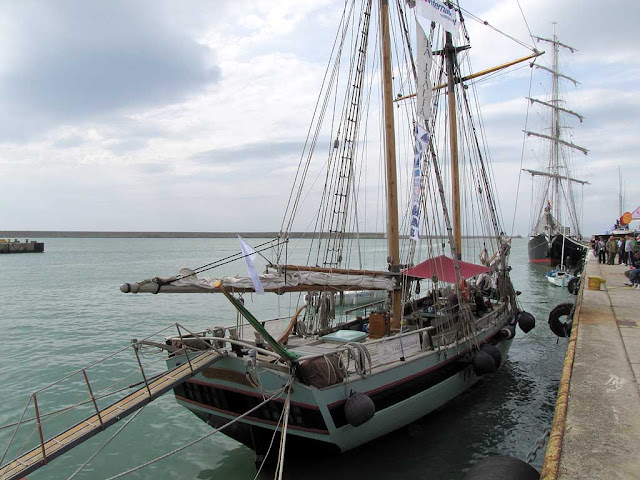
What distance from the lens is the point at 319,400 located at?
7848 millimetres

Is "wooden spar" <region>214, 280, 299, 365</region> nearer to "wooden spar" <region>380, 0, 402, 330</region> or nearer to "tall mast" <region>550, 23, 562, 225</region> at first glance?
"wooden spar" <region>380, 0, 402, 330</region>

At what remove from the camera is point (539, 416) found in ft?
40.3

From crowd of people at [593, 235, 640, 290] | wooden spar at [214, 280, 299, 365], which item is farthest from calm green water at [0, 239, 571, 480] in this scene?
crowd of people at [593, 235, 640, 290]

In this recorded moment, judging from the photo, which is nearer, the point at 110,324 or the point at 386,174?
the point at 386,174

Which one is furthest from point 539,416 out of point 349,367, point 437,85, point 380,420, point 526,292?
point 526,292

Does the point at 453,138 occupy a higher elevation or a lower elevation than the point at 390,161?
higher

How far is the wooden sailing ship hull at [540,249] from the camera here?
61.9 m

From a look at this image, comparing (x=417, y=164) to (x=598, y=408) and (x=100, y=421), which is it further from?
(x=100, y=421)

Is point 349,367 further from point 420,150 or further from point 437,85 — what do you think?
point 437,85

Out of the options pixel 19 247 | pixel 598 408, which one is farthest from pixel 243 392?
pixel 19 247

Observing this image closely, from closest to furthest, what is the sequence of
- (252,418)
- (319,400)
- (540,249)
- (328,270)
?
(319,400) → (252,418) → (328,270) → (540,249)

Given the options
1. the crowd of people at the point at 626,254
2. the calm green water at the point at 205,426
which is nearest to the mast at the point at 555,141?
the crowd of people at the point at 626,254

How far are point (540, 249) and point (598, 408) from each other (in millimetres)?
62615

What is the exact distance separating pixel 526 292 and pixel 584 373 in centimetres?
3183
